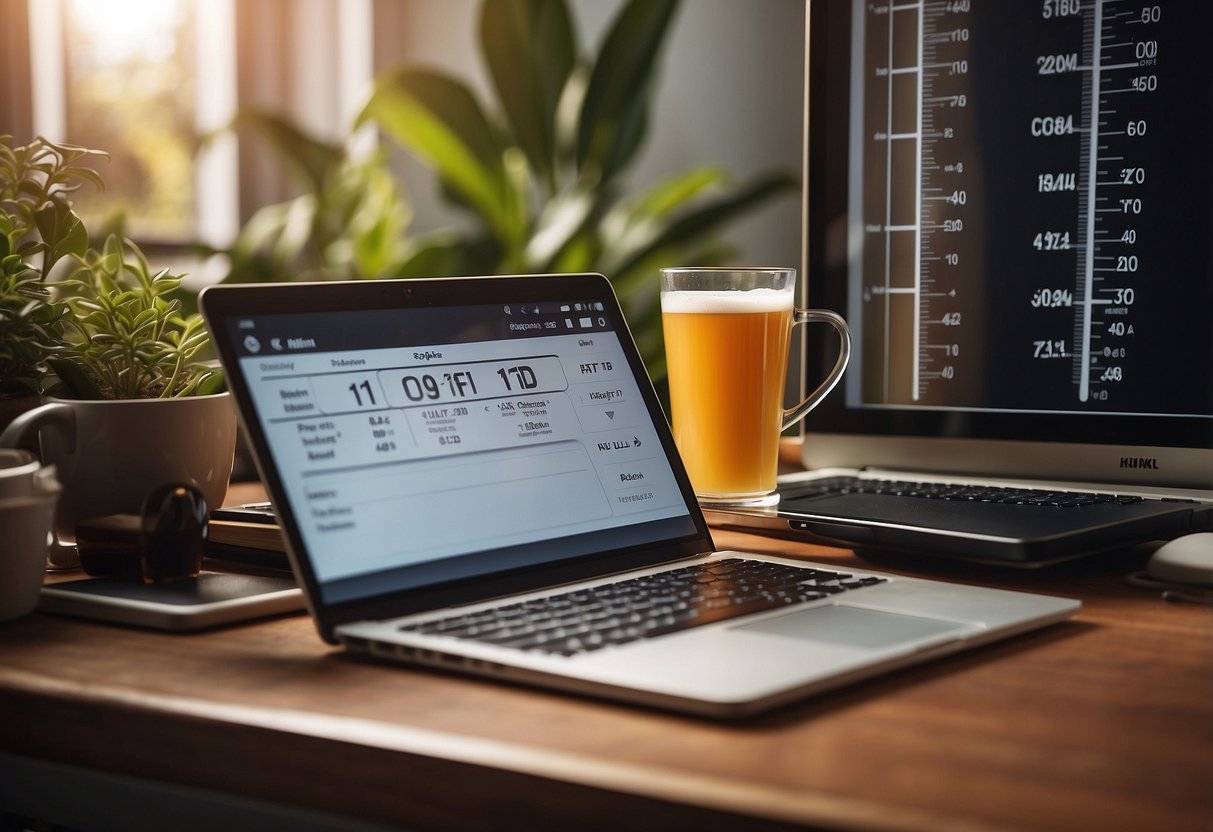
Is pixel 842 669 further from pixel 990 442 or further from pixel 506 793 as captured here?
pixel 990 442

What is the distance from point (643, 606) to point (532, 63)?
2.13m

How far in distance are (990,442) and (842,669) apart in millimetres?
544

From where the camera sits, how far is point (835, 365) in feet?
3.35

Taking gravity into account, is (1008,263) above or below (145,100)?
below

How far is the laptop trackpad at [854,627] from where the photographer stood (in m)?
0.61

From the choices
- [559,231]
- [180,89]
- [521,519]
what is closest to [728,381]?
[521,519]

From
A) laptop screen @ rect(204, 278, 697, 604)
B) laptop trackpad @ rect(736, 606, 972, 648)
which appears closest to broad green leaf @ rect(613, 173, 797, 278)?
laptop screen @ rect(204, 278, 697, 604)

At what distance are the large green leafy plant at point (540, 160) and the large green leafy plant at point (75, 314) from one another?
1527 millimetres

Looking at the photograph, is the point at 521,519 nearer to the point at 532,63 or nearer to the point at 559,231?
the point at 559,231

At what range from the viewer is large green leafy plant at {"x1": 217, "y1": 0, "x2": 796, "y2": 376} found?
2.54 meters

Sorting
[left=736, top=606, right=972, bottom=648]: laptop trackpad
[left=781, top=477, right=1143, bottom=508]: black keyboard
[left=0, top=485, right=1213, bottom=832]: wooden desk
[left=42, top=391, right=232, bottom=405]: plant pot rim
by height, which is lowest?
[left=0, top=485, right=1213, bottom=832]: wooden desk

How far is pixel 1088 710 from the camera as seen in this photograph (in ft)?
1.77

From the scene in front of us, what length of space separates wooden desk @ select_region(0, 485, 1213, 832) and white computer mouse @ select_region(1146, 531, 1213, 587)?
0.08 m

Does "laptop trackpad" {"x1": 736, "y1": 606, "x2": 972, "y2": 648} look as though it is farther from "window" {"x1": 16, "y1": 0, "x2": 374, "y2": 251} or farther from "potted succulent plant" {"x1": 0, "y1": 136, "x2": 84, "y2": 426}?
"window" {"x1": 16, "y1": 0, "x2": 374, "y2": 251}
